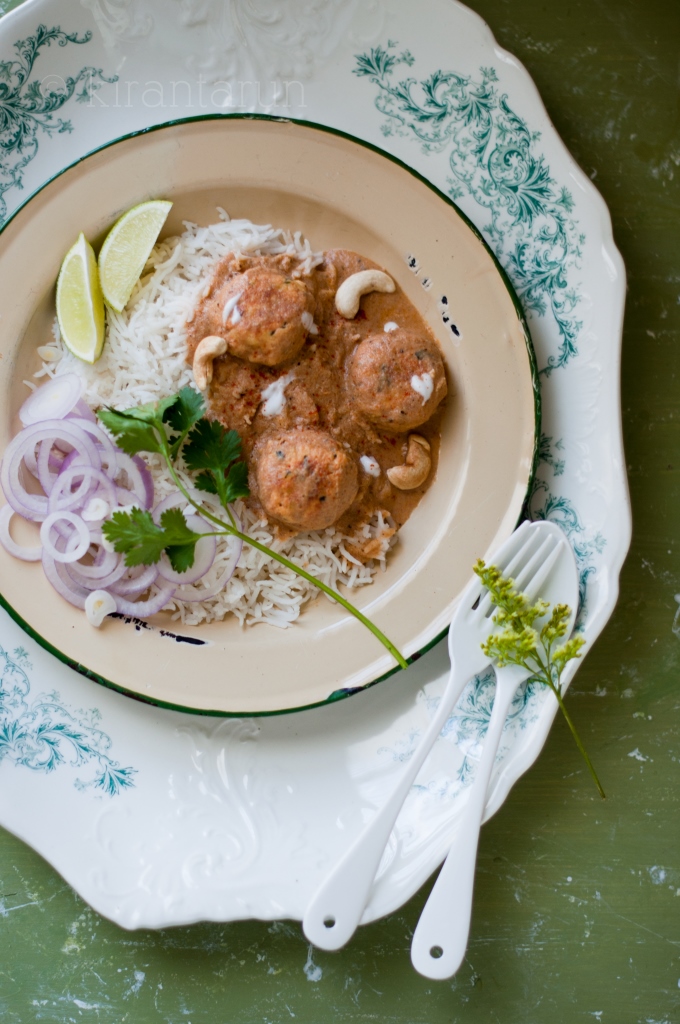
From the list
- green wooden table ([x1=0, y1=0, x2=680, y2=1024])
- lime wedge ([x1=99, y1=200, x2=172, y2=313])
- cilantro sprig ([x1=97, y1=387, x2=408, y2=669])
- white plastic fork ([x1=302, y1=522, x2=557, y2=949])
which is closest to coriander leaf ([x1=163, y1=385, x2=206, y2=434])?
cilantro sprig ([x1=97, y1=387, x2=408, y2=669])

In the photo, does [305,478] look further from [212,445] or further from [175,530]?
[175,530]

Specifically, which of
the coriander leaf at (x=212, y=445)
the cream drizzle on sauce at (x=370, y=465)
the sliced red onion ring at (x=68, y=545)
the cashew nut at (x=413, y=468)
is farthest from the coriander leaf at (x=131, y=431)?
the cashew nut at (x=413, y=468)

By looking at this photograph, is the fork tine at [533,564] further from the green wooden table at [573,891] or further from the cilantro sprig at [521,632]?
the green wooden table at [573,891]

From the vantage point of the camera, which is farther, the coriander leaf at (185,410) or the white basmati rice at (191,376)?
the white basmati rice at (191,376)

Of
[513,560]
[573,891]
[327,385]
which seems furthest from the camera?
[573,891]

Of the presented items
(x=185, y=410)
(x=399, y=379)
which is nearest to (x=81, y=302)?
(x=185, y=410)

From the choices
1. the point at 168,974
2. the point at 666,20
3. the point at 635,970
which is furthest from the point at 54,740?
the point at 666,20

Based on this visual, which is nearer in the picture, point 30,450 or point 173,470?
point 173,470
